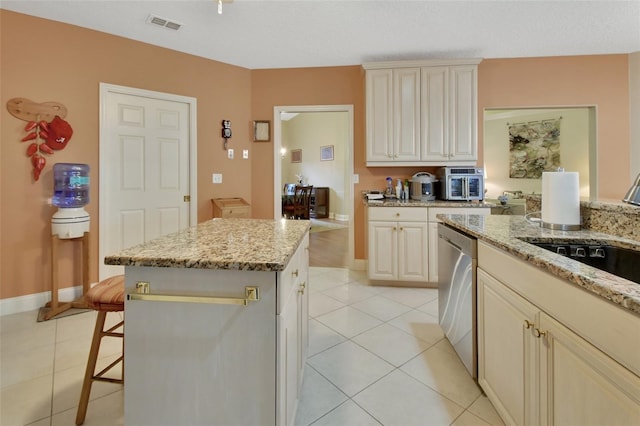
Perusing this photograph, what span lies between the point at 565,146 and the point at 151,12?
20.1 feet

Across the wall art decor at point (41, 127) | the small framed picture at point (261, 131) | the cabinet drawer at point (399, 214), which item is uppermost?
the small framed picture at point (261, 131)

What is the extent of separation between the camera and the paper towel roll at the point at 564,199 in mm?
1459

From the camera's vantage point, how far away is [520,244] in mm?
1253

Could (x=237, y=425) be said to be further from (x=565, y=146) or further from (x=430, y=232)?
(x=565, y=146)

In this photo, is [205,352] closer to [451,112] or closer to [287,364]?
[287,364]

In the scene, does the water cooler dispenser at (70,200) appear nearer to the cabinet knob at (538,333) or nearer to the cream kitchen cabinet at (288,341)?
the cream kitchen cabinet at (288,341)

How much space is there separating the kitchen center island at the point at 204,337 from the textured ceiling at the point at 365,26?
246 centimetres

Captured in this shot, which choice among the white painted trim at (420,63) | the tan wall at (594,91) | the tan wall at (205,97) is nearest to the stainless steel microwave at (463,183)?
the tan wall at (205,97)

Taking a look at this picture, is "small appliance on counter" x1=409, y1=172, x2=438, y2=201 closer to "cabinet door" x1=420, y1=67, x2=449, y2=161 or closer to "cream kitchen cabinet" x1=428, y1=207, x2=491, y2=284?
"cabinet door" x1=420, y1=67, x2=449, y2=161

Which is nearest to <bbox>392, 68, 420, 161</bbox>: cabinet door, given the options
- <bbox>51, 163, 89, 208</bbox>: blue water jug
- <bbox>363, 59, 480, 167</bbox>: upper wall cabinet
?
<bbox>363, 59, 480, 167</bbox>: upper wall cabinet

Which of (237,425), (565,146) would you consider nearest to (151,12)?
(237,425)

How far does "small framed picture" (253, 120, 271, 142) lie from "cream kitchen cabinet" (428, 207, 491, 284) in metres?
2.28

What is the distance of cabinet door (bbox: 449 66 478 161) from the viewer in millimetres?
3348

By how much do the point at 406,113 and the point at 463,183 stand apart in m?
1.01
